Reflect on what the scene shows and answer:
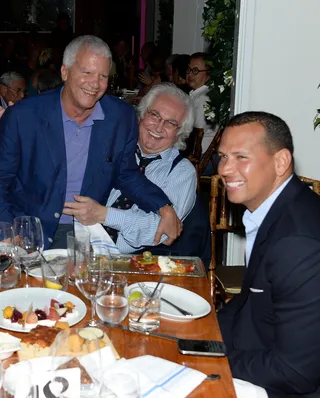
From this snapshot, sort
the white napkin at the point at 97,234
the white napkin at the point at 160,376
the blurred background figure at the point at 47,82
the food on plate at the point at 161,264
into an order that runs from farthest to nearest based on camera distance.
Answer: the blurred background figure at the point at 47,82, the white napkin at the point at 97,234, the food on plate at the point at 161,264, the white napkin at the point at 160,376

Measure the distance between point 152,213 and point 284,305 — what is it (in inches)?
49.5

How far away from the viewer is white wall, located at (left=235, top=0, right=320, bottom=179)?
347cm

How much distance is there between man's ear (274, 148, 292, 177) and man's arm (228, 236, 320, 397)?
32 cm

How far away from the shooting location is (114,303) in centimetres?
179

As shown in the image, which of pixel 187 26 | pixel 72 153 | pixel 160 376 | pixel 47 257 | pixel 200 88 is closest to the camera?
pixel 160 376

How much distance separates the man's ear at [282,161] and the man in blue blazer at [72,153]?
2.98ft

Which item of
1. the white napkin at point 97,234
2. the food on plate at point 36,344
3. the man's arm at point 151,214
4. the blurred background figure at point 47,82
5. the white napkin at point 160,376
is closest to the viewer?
the white napkin at point 160,376

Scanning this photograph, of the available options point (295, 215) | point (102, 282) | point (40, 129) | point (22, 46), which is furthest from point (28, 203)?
point (22, 46)

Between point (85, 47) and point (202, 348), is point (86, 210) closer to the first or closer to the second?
point (85, 47)

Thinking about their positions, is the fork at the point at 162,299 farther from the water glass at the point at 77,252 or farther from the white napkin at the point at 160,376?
the white napkin at the point at 160,376

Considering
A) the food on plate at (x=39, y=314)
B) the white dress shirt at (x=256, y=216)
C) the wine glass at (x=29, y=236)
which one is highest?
the white dress shirt at (x=256, y=216)

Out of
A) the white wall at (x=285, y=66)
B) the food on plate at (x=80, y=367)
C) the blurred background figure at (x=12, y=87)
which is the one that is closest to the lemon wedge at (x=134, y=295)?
the food on plate at (x=80, y=367)

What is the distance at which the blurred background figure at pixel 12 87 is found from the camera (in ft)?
18.4

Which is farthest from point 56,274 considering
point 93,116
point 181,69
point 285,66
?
point 181,69
